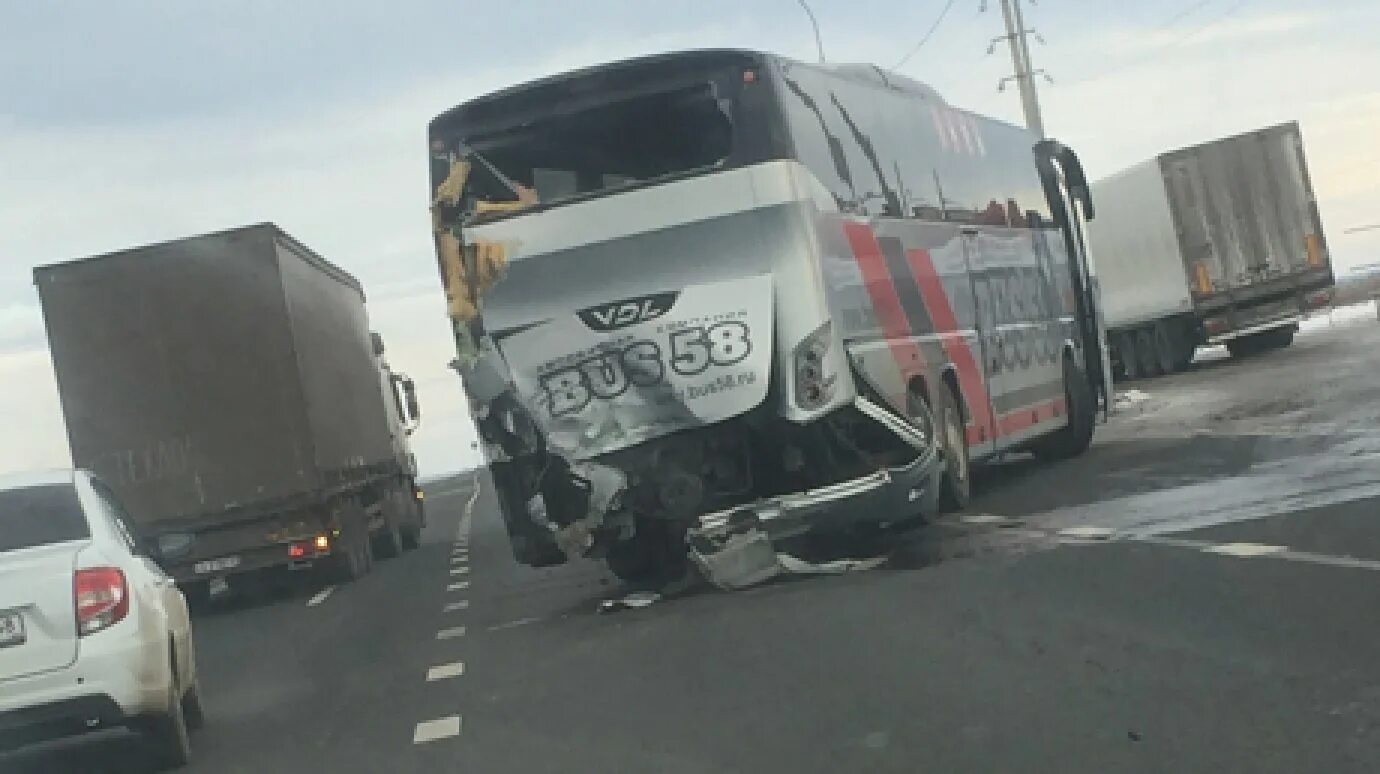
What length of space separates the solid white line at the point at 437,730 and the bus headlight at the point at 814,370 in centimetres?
429

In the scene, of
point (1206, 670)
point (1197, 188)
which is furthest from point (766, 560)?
point (1197, 188)

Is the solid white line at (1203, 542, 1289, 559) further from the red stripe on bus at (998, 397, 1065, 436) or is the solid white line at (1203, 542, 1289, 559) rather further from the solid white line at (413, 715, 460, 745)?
the red stripe on bus at (998, 397, 1065, 436)

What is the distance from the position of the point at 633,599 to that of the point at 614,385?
5.29 feet

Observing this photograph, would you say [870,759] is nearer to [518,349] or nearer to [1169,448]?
[518,349]

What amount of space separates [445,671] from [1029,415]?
30.1 feet

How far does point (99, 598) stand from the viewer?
905 centimetres

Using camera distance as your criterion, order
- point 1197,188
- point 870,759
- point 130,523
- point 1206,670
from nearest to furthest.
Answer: point 870,759, point 1206,670, point 130,523, point 1197,188

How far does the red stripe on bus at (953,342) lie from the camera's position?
1636 cm

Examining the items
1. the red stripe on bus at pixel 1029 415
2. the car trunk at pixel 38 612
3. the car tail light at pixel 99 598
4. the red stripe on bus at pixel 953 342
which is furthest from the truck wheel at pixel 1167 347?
the car trunk at pixel 38 612

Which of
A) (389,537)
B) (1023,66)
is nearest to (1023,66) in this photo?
(1023,66)

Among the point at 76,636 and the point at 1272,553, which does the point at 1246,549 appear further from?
the point at 76,636

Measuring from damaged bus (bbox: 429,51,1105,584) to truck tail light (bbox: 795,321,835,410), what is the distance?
14 millimetres

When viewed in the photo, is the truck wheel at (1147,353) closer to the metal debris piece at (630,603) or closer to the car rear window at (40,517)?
the metal debris piece at (630,603)

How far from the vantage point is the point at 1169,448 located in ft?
65.4
